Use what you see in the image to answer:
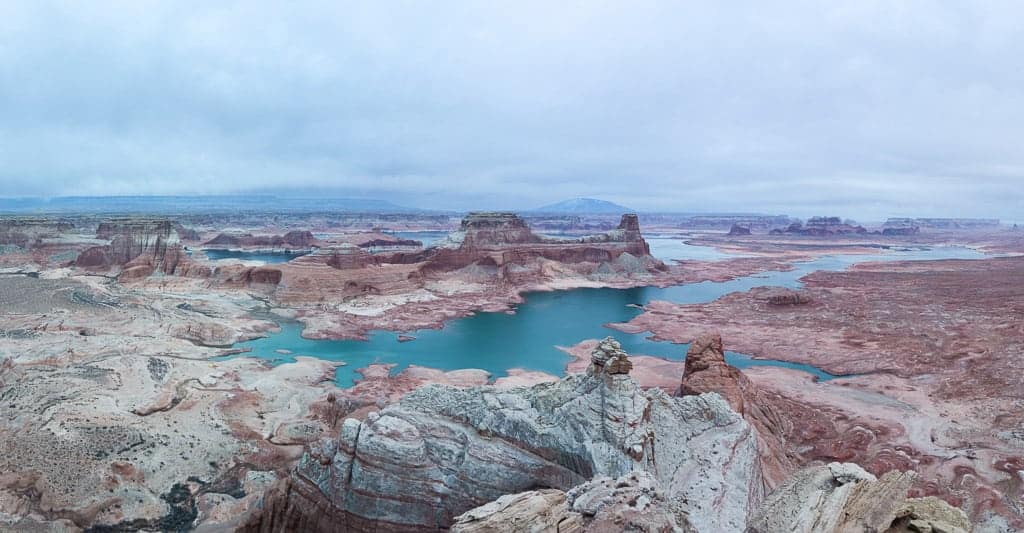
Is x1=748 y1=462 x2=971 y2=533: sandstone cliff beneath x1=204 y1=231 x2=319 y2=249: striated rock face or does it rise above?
above

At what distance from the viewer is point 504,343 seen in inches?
1582

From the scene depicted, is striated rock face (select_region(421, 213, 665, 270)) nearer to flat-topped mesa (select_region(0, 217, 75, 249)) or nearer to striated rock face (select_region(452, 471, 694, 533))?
flat-topped mesa (select_region(0, 217, 75, 249))

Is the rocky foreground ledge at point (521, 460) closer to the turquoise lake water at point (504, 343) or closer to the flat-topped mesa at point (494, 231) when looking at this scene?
the turquoise lake water at point (504, 343)

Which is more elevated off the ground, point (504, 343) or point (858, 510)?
point (858, 510)

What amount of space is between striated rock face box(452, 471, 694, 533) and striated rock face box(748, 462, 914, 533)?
1.48m

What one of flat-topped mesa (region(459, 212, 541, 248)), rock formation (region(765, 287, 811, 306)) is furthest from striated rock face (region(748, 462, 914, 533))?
flat-topped mesa (region(459, 212, 541, 248))

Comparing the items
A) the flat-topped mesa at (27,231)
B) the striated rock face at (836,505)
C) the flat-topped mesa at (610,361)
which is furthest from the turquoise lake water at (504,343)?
the flat-topped mesa at (27,231)

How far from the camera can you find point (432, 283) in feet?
201

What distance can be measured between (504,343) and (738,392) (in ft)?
73.2

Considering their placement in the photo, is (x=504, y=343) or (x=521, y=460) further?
(x=504, y=343)

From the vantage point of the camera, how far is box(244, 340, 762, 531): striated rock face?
11492mm

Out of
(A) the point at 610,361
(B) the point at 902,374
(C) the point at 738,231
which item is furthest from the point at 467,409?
(C) the point at 738,231

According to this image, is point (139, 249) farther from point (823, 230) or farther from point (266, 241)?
point (823, 230)

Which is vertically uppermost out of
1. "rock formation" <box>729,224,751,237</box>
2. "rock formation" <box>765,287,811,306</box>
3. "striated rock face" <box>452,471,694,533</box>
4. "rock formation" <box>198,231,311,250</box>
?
"rock formation" <box>729,224,751,237</box>
